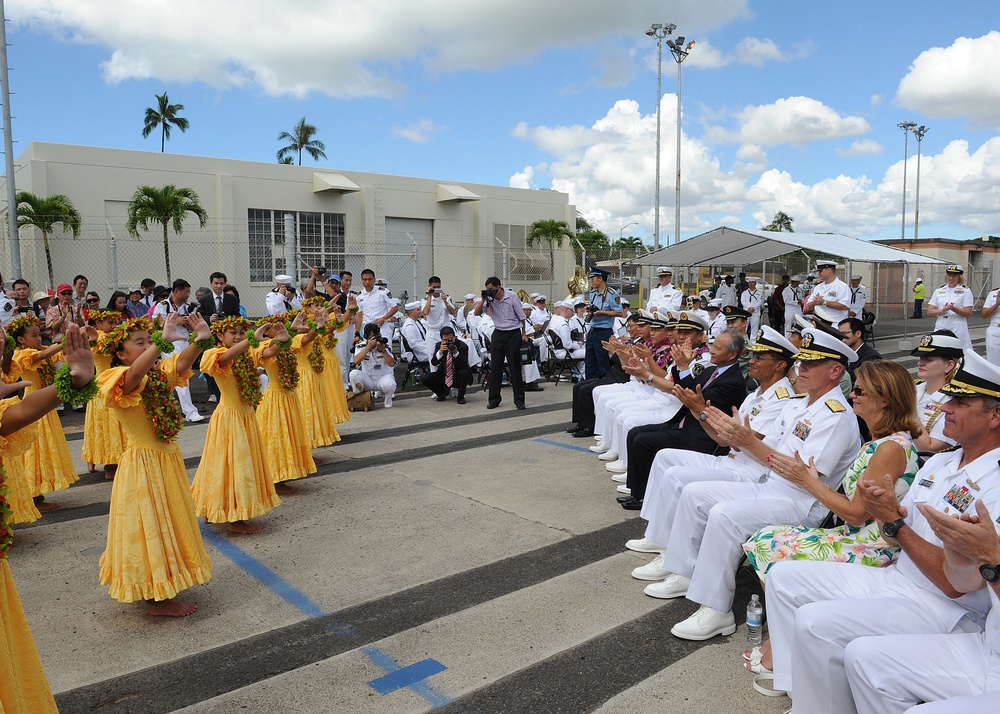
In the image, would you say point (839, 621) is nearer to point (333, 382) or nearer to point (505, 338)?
point (333, 382)

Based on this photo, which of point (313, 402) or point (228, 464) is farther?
point (313, 402)

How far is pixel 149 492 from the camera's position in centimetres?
420

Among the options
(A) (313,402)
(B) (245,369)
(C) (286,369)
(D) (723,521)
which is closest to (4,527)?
(B) (245,369)

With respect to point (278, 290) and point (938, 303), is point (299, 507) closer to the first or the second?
point (278, 290)

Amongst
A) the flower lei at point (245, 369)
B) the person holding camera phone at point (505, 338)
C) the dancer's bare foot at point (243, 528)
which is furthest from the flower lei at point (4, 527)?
the person holding camera phone at point (505, 338)

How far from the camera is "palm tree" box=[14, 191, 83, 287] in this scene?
18.2 meters

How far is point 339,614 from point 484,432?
496 cm

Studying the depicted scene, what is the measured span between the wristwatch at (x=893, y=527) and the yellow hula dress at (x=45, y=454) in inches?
248

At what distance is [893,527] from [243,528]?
4.53 meters

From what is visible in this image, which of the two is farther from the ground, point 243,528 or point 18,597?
point 18,597

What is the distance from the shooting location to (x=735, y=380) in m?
5.64

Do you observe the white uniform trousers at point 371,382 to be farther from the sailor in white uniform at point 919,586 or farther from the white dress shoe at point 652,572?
the sailor in white uniform at point 919,586

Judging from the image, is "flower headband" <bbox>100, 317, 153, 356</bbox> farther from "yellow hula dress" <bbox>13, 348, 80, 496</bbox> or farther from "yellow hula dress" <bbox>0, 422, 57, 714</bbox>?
"yellow hula dress" <bbox>13, 348, 80, 496</bbox>

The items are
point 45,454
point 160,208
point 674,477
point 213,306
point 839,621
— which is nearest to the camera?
point 839,621
